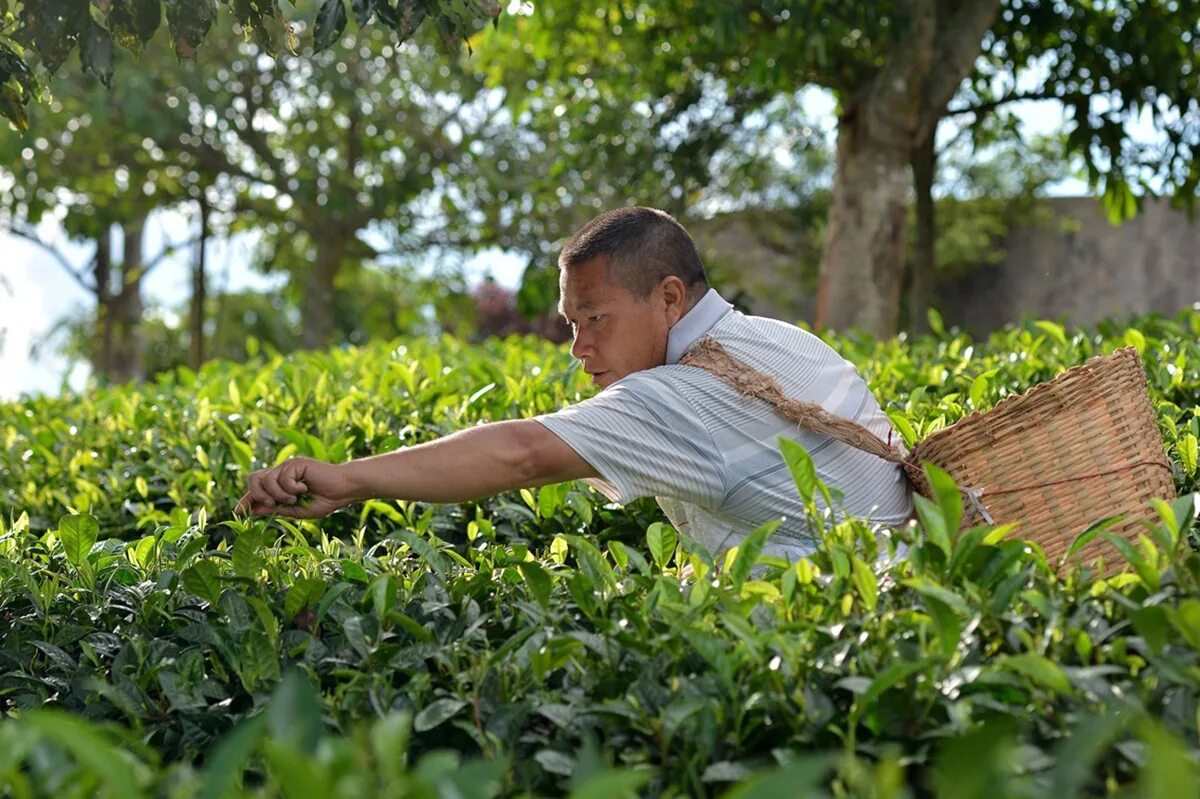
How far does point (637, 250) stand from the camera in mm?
3465

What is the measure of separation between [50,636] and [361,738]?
155 cm

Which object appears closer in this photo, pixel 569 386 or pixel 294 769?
pixel 294 769

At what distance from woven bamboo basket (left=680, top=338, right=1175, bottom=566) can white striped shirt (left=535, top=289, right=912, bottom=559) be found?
0.06m

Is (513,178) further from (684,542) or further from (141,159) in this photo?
(684,542)

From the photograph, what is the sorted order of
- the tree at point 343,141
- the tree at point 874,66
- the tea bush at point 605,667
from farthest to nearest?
the tree at point 343,141 → the tree at point 874,66 → the tea bush at point 605,667

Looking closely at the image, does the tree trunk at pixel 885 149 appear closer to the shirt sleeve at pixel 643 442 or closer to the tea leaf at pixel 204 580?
the shirt sleeve at pixel 643 442

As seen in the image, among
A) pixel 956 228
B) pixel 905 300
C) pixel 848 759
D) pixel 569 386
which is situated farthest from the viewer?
pixel 956 228

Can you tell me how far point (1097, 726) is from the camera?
1.65m

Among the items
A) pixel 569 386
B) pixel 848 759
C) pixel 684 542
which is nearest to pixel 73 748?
pixel 848 759

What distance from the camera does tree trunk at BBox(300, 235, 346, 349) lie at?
17.8 meters

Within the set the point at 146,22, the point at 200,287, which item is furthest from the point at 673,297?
the point at 200,287

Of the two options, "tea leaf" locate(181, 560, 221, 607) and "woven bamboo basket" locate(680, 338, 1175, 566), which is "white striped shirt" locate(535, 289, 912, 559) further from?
"tea leaf" locate(181, 560, 221, 607)

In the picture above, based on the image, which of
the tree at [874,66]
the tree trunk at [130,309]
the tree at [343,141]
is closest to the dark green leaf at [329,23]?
the tree at [874,66]

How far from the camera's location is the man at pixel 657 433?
3.03 meters
